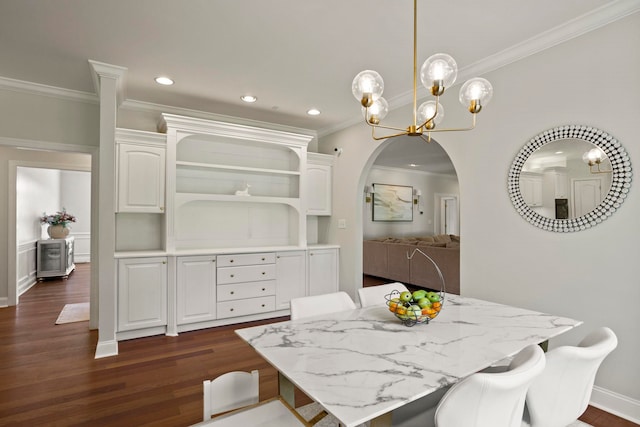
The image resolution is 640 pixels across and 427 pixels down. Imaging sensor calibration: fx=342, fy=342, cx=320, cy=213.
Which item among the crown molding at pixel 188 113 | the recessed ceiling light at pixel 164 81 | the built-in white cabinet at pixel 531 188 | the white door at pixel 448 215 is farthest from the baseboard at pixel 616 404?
the white door at pixel 448 215

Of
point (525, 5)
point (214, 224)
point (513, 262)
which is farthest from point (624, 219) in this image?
point (214, 224)

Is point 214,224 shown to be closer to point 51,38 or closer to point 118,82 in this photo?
point 118,82

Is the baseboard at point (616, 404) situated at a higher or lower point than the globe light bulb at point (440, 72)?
lower

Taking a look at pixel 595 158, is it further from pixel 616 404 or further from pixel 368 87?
pixel 368 87

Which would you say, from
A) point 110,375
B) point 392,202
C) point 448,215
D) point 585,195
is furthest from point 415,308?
point 448,215

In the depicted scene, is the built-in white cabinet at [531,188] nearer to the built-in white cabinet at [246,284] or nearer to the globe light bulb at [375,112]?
the globe light bulb at [375,112]

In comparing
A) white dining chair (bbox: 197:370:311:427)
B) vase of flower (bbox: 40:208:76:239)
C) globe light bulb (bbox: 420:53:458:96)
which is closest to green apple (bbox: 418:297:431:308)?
white dining chair (bbox: 197:370:311:427)

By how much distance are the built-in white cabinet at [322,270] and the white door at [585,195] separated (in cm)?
289

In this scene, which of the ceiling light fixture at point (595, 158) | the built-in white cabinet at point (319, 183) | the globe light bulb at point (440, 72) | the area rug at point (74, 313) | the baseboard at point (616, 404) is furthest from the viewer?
the built-in white cabinet at point (319, 183)

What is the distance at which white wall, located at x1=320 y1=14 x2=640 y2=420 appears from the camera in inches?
84.0

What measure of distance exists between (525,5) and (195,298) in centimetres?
383

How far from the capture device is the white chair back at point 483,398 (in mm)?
1006

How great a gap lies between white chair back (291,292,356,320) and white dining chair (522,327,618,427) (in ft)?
3.57

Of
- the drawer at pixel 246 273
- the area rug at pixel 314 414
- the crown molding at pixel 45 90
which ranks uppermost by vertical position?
the crown molding at pixel 45 90
